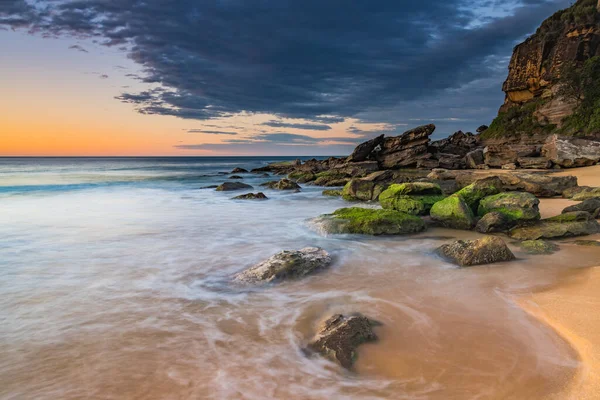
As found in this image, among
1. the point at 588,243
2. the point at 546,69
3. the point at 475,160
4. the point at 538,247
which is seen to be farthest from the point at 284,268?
the point at 546,69

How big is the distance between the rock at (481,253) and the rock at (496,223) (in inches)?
96.4

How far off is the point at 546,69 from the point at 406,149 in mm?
25018

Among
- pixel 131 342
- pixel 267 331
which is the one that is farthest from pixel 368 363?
pixel 131 342

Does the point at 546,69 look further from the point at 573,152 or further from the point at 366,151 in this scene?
the point at 366,151

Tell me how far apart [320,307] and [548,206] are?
10.5 meters

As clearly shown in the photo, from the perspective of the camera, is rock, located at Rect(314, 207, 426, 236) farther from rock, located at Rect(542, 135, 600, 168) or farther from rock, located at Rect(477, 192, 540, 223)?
rock, located at Rect(542, 135, 600, 168)

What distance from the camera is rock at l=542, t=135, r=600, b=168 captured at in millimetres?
21219

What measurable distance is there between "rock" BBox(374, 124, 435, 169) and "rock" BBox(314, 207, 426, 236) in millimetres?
20964

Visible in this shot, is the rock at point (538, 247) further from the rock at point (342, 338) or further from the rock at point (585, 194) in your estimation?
the rock at point (585, 194)

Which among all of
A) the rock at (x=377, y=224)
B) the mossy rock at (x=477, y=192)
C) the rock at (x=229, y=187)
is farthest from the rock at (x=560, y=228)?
the rock at (x=229, y=187)

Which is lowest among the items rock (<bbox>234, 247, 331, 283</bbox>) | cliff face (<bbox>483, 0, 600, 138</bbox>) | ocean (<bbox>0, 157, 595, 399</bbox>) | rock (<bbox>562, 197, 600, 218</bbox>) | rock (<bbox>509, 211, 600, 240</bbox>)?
ocean (<bbox>0, 157, 595, 399</bbox>)

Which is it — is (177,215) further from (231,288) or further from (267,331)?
(267,331)

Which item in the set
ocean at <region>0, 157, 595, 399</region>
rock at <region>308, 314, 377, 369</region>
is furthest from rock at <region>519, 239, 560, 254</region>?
rock at <region>308, 314, 377, 369</region>

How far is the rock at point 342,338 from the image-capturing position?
3535 millimetres
